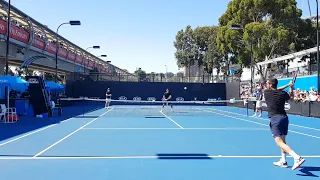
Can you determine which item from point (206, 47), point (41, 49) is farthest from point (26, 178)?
point (206, 47)

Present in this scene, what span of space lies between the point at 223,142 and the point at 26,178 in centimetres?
646

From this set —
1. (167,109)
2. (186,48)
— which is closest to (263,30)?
(167,109)

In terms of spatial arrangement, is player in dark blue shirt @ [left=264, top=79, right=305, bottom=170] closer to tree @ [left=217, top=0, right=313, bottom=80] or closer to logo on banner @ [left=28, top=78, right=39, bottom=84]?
logo on banner @ [left=28, top=78, right=39, bottom=84]

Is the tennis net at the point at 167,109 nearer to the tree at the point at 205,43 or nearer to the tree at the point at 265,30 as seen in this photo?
the tree at the point at 265,30

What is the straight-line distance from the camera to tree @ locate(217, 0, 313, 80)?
36.9 metres

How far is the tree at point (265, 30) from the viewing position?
121 ft

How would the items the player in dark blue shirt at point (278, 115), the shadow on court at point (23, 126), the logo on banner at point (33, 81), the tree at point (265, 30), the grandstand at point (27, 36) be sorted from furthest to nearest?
the tree at point (265, 30), the grandstand at point (27, 36), the logo on banner at point (33, 81), the shadow on court at point (23, 126), the player in dark blue shirt at point (278, 115)

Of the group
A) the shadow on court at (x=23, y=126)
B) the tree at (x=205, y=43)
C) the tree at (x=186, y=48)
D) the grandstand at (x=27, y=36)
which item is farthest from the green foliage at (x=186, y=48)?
the shadow on court at (x=23, y=126)

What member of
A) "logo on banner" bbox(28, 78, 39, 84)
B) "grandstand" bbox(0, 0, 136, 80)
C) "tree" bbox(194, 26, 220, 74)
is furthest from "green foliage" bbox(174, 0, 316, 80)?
"logo on banner" bbox(28, 78, 39, 84)

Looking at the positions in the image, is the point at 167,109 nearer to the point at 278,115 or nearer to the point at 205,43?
the point at 278,115

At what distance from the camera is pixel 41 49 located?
31703 millimetres

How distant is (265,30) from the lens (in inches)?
1487

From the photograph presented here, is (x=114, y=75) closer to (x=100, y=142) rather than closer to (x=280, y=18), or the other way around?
(x=280, y=18)

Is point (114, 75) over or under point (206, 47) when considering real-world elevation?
under
